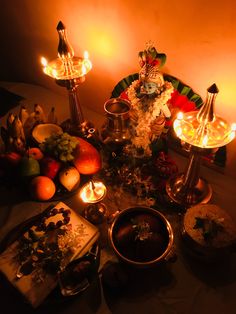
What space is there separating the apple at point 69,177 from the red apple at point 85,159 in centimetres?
3

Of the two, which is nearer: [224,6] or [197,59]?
[224,6]

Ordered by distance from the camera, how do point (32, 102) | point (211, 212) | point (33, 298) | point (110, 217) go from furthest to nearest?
point (32, 102)
point (110, 217)
point (211, 212)
point (33, 298)

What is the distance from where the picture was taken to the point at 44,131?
1148mm

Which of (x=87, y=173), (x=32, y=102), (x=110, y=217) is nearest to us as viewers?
(x=110, y=217)

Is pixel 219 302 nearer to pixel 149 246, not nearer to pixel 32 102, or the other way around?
pixel 149 246

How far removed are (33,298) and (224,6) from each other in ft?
3.17

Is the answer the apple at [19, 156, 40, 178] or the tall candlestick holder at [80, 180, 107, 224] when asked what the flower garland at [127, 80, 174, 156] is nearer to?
the tall candlestick holder at [80, 180, 107, 224]

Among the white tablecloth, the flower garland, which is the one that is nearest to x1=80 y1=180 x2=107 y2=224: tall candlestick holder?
the white tablecloth

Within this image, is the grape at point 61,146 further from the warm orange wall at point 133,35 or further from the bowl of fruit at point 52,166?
the warm orange wall at point 133,35

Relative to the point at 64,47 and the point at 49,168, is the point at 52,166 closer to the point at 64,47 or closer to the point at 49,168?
the point at 49,168

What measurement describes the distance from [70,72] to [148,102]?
0.37 metres

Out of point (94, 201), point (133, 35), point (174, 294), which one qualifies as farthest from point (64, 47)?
point (174, 294)

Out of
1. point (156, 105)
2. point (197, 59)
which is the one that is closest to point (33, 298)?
point (156, 105)

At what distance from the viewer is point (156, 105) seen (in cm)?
97
